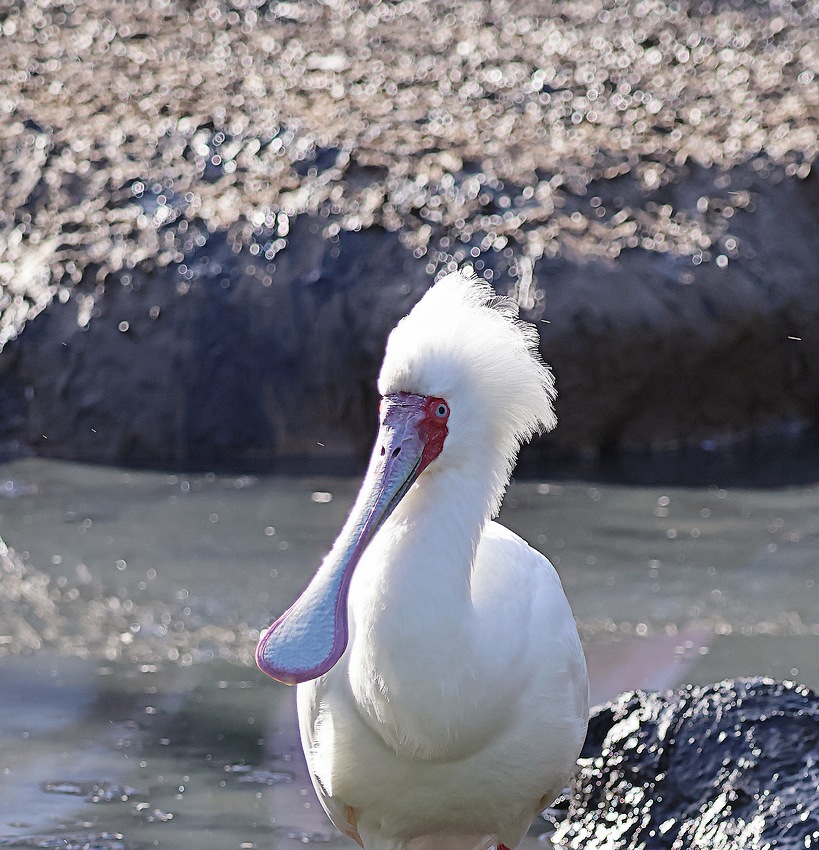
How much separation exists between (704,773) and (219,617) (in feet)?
7.15

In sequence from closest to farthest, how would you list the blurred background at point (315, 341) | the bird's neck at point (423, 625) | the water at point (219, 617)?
the bird's neck at point (423, 625), the water at point (219, 617), the blurred background at point (315, 341)

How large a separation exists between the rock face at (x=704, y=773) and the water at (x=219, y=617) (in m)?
0.25

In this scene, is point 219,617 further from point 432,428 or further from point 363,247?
point 363,247

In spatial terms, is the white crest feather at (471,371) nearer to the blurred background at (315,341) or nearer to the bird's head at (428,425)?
the bird's head at (428,425)

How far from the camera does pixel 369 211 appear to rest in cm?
837

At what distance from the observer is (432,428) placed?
2.95 m

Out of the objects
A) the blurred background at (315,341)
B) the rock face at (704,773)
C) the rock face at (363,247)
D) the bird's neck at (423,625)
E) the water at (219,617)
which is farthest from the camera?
the rock face at (363,247)

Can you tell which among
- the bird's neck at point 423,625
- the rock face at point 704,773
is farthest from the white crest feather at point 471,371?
the rock face at point 704,773

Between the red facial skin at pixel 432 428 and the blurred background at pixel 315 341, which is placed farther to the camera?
the blurred background at pixel 315 341

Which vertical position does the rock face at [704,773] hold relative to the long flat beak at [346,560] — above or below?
below

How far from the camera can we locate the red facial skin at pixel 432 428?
9.64ft

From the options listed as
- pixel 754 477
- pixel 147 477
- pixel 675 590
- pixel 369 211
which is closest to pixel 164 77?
pixel 369 211

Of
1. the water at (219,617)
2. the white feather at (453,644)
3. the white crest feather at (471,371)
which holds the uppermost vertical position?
the white crest feather at (471,371)

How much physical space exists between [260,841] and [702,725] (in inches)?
47.6
